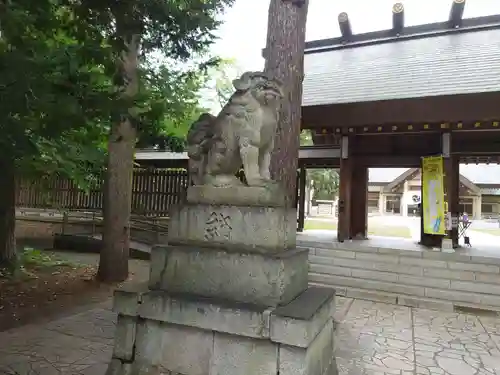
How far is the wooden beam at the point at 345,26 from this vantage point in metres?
12.7

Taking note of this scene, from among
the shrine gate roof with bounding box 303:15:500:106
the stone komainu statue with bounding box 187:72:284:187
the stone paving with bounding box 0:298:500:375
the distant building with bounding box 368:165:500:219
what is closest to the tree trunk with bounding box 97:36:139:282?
the stone paving with bounding box 0:298:500:375

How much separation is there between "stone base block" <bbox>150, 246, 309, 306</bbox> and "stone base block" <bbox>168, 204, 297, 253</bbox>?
0.10m

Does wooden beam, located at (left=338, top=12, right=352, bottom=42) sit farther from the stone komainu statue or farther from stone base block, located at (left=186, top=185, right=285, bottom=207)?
stone base block, located at (left=186, top=185, right=285, bottom=207)

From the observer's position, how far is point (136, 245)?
10.1 m

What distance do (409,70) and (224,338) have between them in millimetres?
9369

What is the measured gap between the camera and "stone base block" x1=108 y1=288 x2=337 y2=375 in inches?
90.5

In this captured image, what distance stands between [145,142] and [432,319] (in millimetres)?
6553

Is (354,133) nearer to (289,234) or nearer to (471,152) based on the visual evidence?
(471,152)

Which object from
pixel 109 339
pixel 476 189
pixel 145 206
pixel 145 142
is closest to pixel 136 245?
pixel 145 206

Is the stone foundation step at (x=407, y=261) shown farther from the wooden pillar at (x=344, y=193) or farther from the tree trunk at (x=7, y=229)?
the tree trunk at (x=7, y=229)

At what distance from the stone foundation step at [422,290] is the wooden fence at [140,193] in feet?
17.4

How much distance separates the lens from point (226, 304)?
250 centimetres

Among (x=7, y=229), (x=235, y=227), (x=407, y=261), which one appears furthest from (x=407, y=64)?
(x=7, y=229)

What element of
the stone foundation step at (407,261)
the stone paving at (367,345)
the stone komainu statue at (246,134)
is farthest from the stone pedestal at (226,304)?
the stone foundation step at (407,261)
